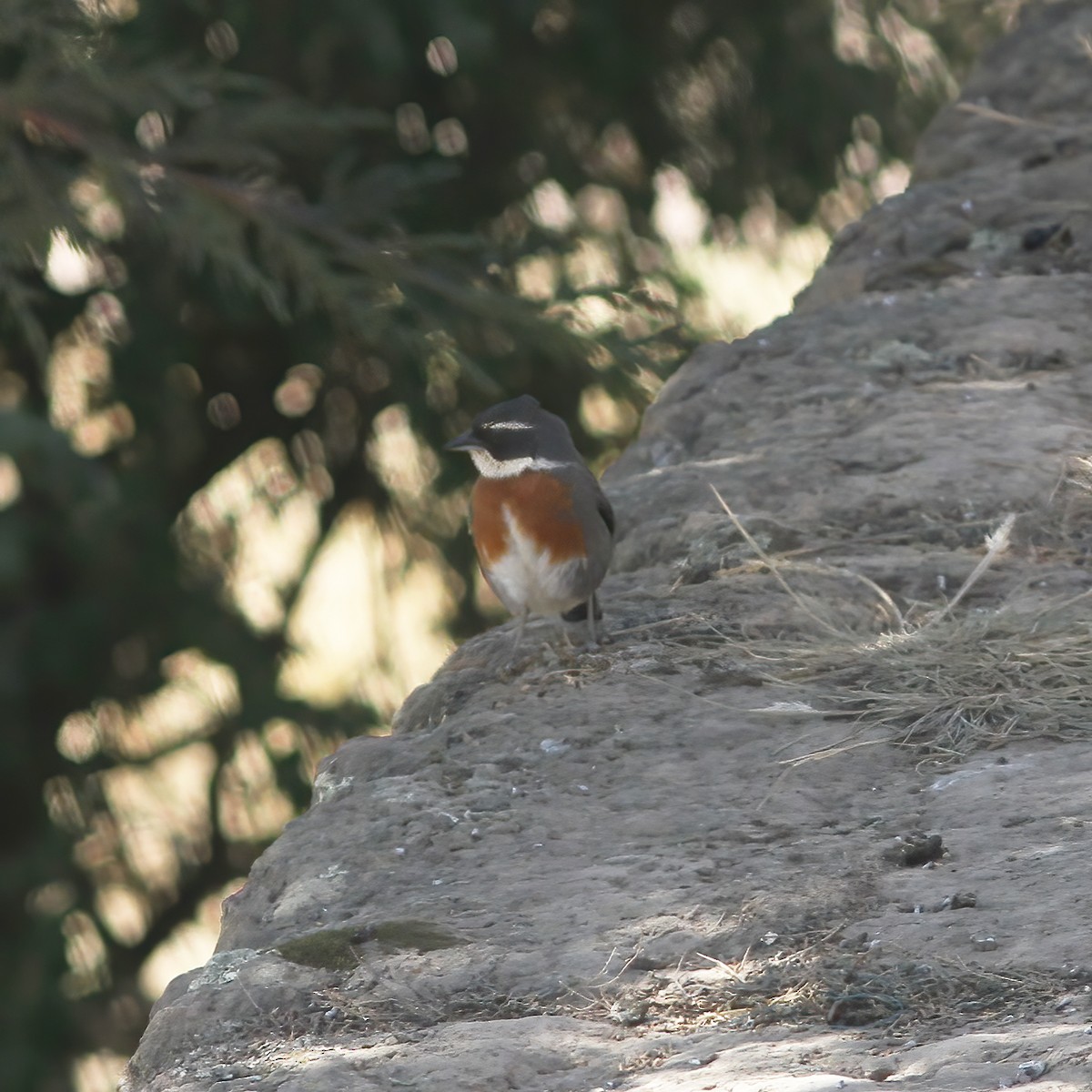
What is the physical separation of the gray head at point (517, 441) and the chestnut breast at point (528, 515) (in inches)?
1.3

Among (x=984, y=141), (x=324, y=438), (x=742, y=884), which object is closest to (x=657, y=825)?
(x=742, y=884)

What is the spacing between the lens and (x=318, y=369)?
21.2 feet

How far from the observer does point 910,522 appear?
3.74 meters

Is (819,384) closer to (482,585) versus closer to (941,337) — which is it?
(941,337)

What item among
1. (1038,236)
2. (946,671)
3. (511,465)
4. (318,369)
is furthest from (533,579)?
(318,369)

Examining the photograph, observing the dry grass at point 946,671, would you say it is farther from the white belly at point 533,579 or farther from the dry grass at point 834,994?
the dry grass at point 834,994

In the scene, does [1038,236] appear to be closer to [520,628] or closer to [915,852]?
[520,628]

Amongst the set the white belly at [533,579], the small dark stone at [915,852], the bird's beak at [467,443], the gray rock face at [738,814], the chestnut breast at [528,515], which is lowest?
the small dark stone at [915,852]

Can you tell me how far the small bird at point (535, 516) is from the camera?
12.4 ft

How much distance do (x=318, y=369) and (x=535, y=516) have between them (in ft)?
8.97

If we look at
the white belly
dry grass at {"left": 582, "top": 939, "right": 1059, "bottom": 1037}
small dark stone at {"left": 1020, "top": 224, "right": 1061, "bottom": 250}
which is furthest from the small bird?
small dark stone at {"left": 1020, "top": 224, "right": 1061, "bottom": 250}

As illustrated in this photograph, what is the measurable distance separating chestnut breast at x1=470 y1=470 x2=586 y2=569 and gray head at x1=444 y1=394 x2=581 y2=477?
1.3 inches

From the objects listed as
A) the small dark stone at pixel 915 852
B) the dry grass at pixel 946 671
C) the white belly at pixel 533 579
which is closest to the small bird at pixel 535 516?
the white belly at pixel 533 579

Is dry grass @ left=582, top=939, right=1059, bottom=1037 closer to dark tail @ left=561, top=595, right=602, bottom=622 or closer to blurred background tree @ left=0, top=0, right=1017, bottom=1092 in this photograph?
dark tail @ left=561, top=595, right=602, bottom=622
